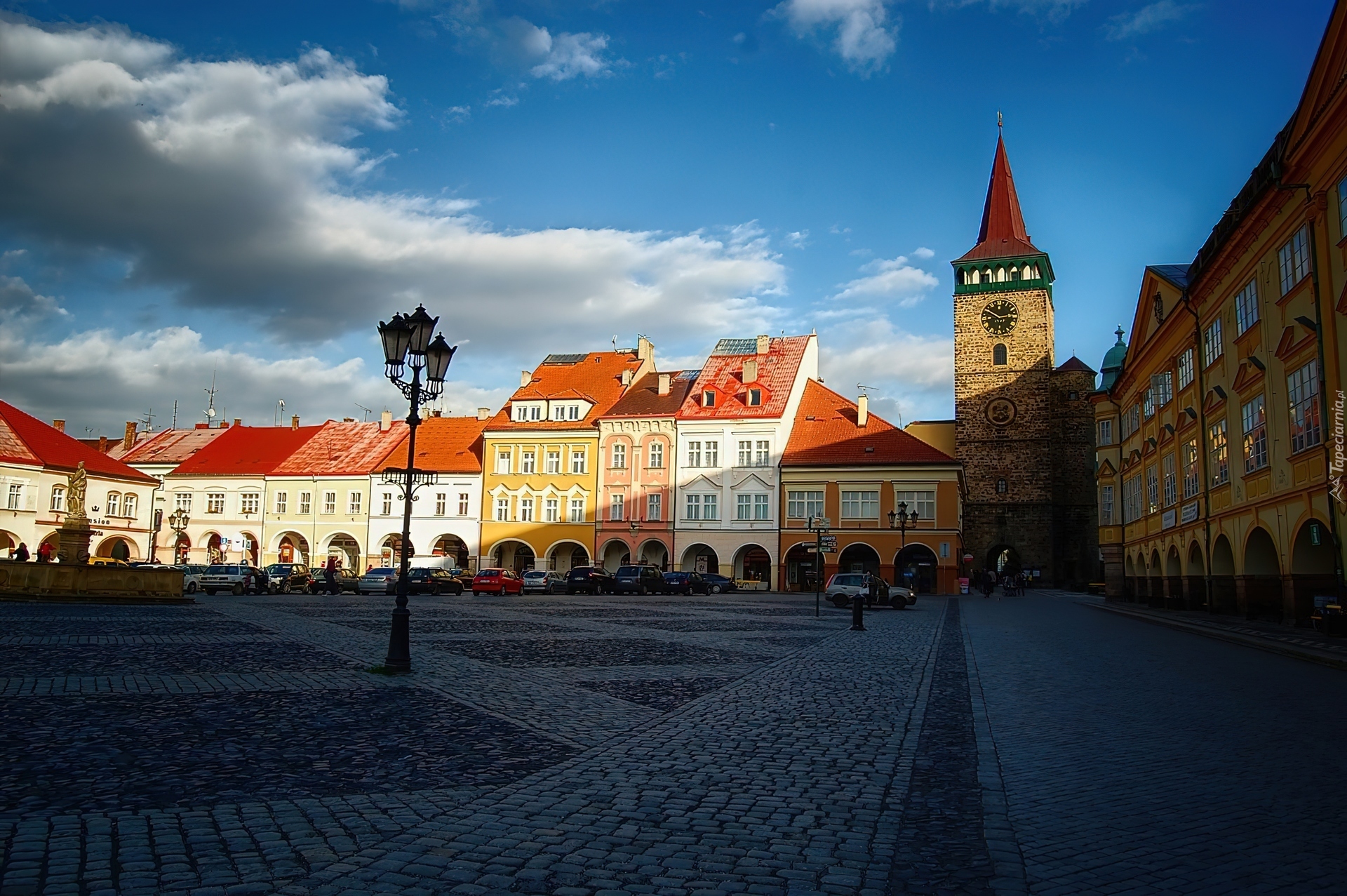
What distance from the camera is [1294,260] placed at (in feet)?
80.1

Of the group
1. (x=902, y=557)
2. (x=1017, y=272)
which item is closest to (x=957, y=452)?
(x=1017, y=272)

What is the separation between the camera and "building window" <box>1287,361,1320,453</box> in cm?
2281

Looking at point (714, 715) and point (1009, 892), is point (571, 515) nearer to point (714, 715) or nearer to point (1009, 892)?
point (714, 715)

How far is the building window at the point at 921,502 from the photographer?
59125 mm

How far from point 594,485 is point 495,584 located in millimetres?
15851

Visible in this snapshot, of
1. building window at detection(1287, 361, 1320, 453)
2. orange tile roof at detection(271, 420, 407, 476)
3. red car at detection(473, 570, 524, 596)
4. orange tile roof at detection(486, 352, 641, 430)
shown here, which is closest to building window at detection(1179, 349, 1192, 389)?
building window at detection(1287, 361, 1320, 453)

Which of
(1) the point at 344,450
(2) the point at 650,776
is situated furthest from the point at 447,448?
(2) the point at 650,776

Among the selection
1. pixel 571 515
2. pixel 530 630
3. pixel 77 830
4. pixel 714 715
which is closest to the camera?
pixel 77 830

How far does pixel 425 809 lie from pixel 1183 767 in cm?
588

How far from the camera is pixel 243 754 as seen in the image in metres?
7.90

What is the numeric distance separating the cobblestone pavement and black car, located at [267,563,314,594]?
35.4m

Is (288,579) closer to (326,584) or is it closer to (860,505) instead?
(326,584)

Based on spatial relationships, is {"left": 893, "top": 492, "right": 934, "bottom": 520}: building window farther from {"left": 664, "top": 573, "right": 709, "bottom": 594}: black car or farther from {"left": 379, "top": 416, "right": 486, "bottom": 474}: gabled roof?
{"left": 379, "top": 416, "right": 486, "bottom": 474}: gabled roof

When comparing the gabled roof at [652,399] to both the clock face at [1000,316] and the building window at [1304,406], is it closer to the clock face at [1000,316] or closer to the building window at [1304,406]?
the clock face at [1000,316]
